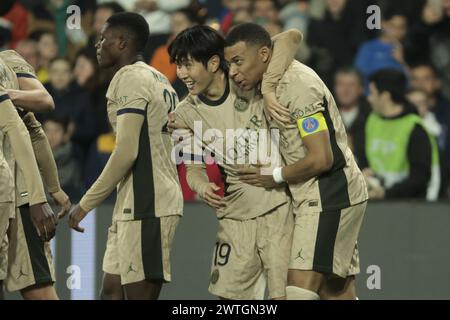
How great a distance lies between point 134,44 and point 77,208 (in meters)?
1.06

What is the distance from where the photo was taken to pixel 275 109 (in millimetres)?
7164

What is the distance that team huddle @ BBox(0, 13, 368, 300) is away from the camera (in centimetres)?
720

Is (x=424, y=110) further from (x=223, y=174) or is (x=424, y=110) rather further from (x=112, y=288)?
(x=112, y=288)

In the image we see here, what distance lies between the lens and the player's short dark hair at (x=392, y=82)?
10.4m

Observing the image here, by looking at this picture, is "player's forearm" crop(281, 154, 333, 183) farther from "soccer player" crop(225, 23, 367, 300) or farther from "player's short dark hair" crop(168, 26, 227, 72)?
"player's short dark hair" crop(168, 26, 227, 72)

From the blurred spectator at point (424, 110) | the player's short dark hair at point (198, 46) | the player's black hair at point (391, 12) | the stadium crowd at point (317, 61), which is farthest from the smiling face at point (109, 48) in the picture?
the player's black hair at point (391, 12)

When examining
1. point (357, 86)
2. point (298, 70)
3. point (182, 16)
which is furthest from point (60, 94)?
point (298, 70)

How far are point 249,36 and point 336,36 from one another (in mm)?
3610

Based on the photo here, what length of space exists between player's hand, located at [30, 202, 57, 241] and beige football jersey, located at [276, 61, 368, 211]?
1404 mm

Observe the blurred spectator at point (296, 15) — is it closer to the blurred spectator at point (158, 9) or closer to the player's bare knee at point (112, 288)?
the blurred spectator at point (158, 9)

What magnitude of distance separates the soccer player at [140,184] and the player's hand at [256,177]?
439 mm

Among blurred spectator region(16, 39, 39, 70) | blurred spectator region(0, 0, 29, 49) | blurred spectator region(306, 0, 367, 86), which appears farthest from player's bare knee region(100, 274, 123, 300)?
blurred spectator region(0, 0, 29, 49)

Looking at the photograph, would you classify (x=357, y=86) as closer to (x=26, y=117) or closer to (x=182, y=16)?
(x=182, y=16)

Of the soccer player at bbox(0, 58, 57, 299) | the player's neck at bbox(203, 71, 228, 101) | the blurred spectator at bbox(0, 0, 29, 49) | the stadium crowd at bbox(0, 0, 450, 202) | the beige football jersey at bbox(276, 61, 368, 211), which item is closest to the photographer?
the soccer player at bbox(0, 58, 57, 299)
